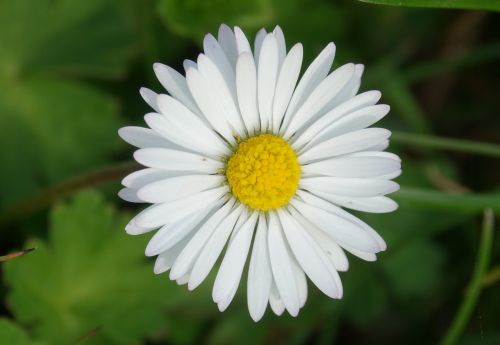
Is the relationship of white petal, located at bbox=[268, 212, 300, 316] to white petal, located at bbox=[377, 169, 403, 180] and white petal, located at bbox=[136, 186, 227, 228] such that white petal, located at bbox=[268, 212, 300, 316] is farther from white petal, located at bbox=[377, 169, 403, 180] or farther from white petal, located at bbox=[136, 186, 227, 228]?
white petal, located at bbox=[377, 169, 403, 180]

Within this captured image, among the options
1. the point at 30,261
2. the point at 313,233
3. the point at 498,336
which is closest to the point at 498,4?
the point at 313,233

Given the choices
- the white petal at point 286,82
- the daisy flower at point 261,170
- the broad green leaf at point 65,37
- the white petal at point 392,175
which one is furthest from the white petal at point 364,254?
the broad green leaf at point 65,37

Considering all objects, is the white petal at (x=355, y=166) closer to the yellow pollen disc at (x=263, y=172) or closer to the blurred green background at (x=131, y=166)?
the yellow pollen disc at (x=263, y=172)

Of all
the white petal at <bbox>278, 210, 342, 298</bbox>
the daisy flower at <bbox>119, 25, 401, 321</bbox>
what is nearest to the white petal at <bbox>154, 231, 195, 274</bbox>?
the daisy flower at <bbox>119, 25, 401, 321</bbox>

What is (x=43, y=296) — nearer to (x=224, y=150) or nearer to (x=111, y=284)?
(x=111, y=284)

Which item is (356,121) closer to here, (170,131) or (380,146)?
(380,146)

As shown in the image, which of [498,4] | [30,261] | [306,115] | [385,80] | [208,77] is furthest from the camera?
[385,80]

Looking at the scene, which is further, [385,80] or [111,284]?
[385,80]
